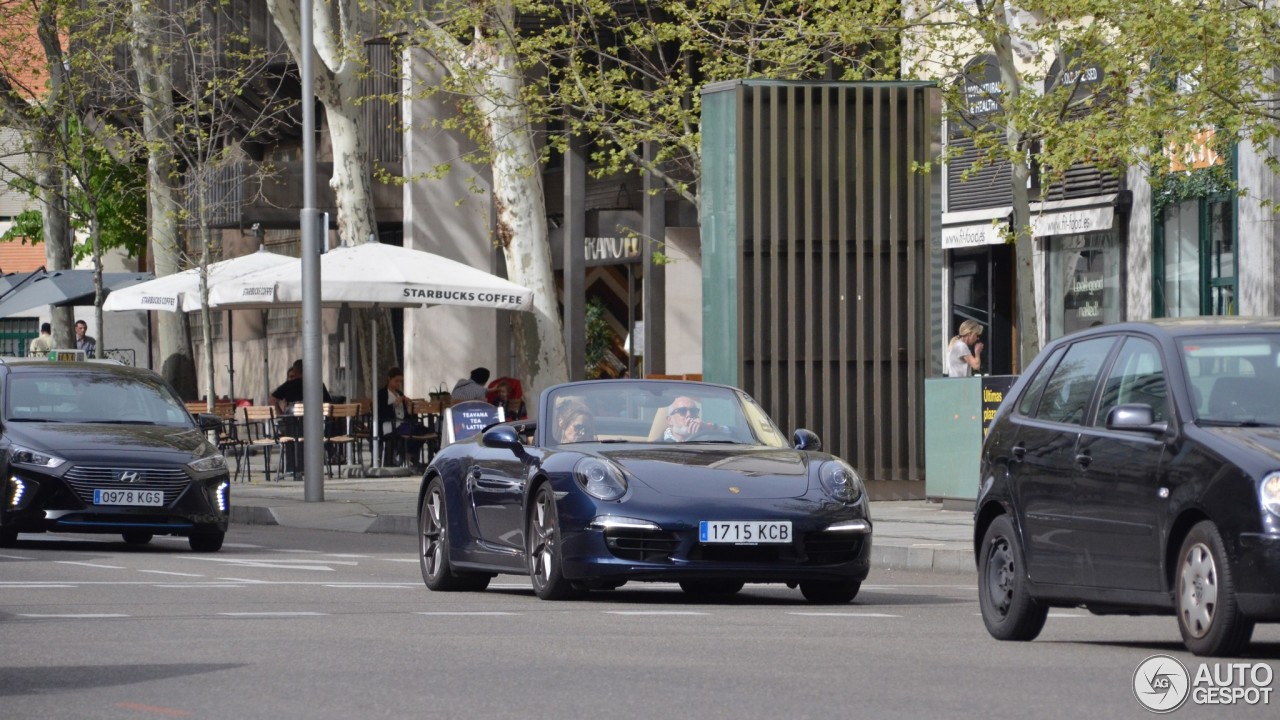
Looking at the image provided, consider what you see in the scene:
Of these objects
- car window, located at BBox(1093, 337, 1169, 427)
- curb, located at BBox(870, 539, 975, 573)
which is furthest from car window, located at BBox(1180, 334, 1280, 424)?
curb, located at BBox(870, 539, 975, 573)

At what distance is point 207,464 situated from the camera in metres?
18.9

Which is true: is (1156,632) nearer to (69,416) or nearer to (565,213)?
(69,416)

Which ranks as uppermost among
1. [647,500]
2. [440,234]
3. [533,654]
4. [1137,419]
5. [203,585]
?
[440,234]

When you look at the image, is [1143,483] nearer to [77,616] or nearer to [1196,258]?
[77,616]

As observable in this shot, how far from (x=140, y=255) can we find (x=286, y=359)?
11.7 metres

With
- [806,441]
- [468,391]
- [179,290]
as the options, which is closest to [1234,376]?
[806,441]

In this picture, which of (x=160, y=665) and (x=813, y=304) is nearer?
(x=160, y=665)

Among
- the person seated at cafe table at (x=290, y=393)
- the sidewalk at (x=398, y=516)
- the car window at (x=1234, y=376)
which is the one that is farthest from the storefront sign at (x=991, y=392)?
the car window at (x=1234, y=376)

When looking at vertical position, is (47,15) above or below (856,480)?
above

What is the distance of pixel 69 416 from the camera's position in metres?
19.5

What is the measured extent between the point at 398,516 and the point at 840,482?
9.79 metres

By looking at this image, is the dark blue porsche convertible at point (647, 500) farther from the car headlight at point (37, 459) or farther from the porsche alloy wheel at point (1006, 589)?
the car headlight at point (37, 459)

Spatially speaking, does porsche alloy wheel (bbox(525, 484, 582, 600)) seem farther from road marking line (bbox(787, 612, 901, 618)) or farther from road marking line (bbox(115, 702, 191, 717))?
road marking line (bbox(115, 702, 191, 717))

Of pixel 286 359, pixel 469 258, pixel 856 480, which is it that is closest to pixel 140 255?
pixel 286 359
